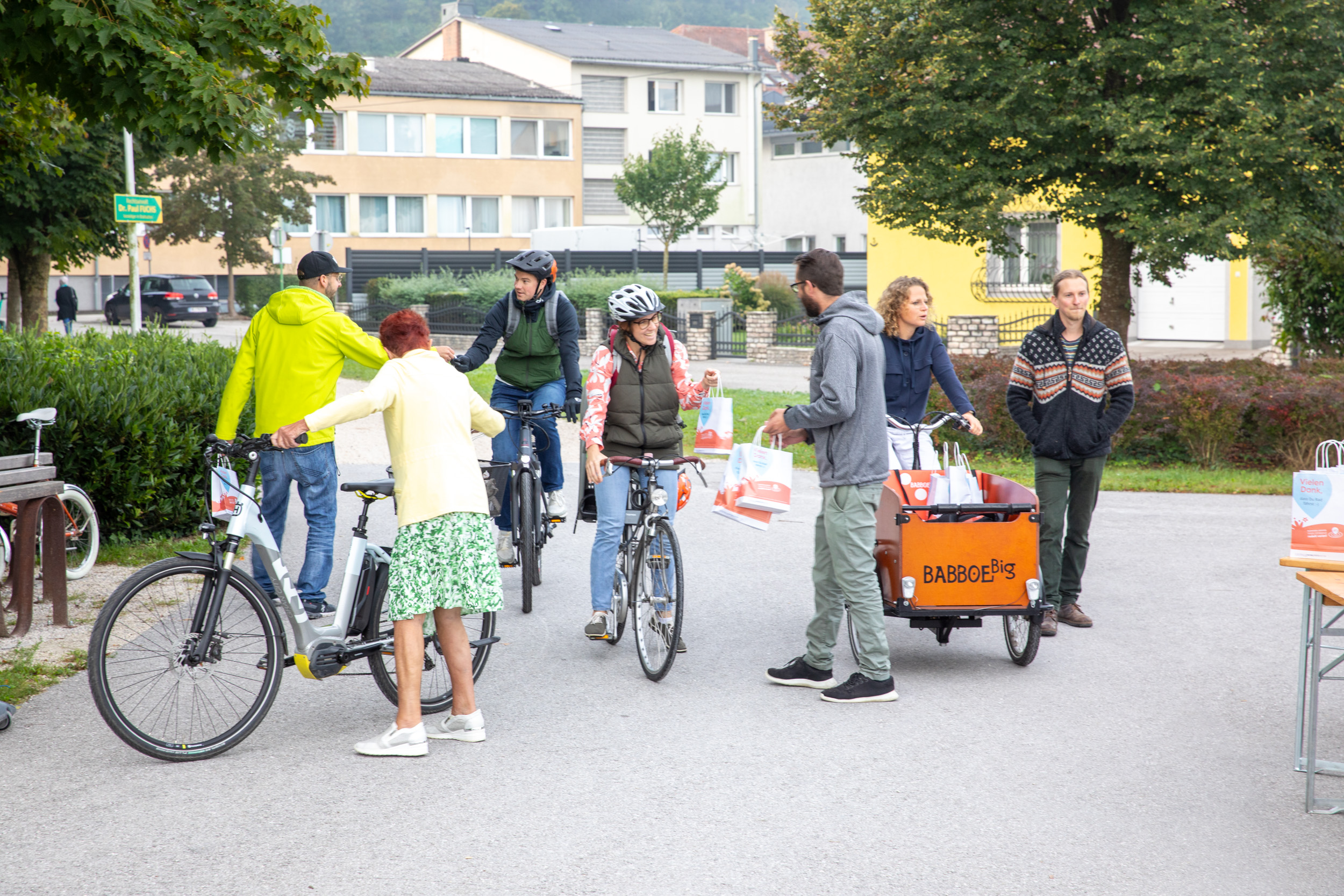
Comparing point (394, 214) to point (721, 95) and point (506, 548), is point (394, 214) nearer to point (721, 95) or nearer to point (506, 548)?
point (721, 95)

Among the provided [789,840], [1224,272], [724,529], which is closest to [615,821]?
[789,840]

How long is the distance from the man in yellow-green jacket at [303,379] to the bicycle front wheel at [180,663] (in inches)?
61.5


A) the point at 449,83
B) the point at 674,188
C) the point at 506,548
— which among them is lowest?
the point at 506,548

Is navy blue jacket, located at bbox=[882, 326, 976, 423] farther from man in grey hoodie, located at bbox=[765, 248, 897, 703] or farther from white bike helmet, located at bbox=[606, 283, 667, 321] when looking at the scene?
white bike helmet, located at bbox=[606, 283, 667, 321]

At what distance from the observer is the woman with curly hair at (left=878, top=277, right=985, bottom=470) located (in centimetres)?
725

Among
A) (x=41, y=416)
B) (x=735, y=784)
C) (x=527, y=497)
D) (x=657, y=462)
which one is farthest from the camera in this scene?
(x=41, y=416)

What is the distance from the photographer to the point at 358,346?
6.97 m

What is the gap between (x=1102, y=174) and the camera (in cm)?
1609

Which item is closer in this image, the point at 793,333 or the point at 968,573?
the point at 968,573

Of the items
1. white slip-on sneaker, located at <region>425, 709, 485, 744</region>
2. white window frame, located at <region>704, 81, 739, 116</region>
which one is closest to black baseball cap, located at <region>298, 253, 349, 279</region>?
white slip-on sneaker, located at <region>425, 709, 485, 744</region>

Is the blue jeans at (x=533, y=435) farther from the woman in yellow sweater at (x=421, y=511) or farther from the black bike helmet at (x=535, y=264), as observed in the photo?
the woman in yellow sweater at (x=421, y=511)

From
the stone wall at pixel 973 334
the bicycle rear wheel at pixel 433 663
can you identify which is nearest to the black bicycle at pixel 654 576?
the bicycle rear wheel at pixel 433 663

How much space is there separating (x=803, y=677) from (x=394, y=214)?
55384 mm

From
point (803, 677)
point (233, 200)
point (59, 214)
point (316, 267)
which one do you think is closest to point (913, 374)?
point (803, 677)
